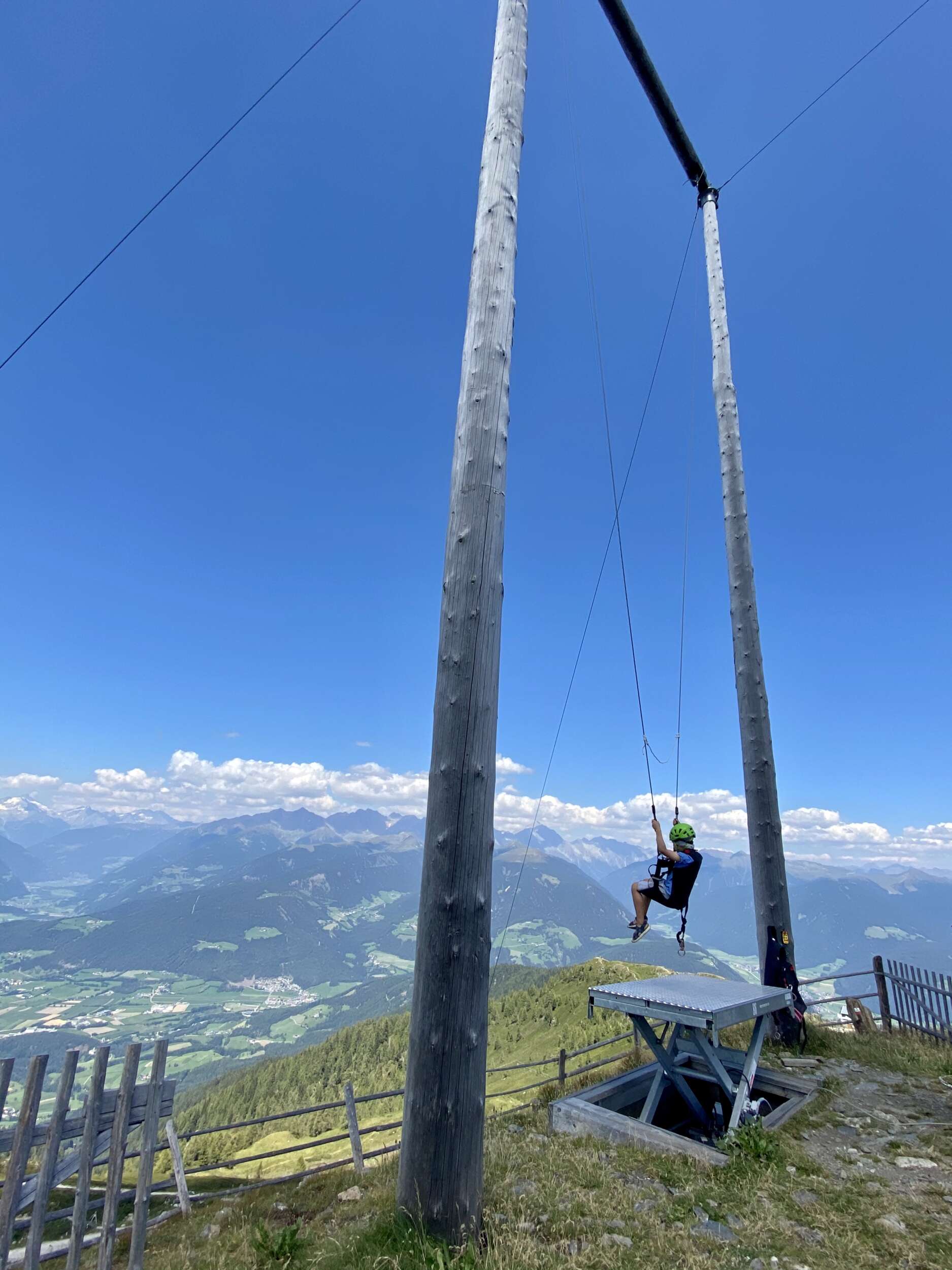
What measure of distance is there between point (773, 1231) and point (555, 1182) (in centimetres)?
159

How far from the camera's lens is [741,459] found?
10.5m

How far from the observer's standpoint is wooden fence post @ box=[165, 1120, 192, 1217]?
10.9 metres

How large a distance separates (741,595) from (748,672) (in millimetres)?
1259

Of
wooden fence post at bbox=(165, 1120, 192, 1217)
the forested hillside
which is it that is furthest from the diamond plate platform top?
the forested hillside

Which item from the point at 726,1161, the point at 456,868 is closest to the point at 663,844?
the point at 726,1161

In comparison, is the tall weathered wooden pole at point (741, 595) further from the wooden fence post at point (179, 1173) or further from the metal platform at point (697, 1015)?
the wooden fence post at point (179, 1173)

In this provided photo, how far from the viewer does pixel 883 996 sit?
11.8 meters

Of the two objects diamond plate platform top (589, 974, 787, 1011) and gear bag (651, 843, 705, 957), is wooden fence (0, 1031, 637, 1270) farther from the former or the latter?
gear bag (651, 843, 705, 957)

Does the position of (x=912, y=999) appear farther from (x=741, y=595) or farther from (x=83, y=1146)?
(x=83, y=1146)

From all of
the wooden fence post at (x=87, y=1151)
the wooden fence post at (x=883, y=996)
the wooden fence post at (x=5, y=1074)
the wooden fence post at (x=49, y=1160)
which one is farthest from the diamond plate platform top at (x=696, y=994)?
the wooden fence post at (x=883, y=996)

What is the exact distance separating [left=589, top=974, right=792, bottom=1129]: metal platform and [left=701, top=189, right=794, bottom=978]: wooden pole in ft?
6.16

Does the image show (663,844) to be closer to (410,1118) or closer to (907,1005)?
(410,1118)

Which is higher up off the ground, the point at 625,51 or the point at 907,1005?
the point at 625,51

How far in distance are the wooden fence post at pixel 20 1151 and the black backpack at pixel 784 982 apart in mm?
8787
